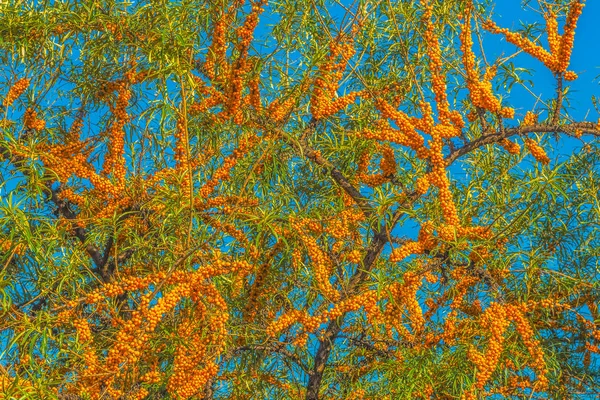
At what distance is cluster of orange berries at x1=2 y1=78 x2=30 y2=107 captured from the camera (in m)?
3.88

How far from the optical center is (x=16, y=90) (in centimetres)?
391

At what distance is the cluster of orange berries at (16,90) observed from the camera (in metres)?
3.88

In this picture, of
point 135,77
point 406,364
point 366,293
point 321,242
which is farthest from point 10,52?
point 406,364

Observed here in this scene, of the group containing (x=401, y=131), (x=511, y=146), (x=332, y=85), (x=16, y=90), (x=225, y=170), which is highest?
(x=16, y=90)

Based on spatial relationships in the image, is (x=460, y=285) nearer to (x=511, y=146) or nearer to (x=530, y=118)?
(x=511, y=146)

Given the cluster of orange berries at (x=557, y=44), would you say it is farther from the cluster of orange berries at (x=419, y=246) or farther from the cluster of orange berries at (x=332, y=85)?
the cluster of orange berries at (x=419, y=246)

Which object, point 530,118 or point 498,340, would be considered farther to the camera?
point 530,118

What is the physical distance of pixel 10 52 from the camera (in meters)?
4.08

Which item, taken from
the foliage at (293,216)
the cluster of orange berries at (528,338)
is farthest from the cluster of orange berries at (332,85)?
the cluster of orange berries at (528,338)

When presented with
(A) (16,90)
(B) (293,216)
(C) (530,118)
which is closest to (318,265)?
(B) (293,216)

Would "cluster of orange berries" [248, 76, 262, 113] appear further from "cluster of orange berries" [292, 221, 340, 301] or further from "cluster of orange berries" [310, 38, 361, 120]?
"cluster of orange berries" [292, 221, 340, 301]

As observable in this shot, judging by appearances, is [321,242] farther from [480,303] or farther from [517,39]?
[517,39]

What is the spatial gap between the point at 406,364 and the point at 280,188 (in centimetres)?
107

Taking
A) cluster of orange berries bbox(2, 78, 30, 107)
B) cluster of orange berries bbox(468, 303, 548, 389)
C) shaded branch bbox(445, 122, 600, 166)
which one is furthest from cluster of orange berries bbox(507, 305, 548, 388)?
cluster of orange berries bbox(2, 78, 30, 107)
